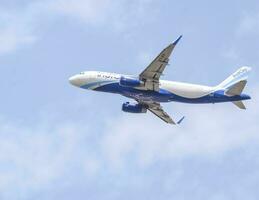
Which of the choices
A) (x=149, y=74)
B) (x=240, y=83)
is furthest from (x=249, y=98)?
(x=149, y=74)

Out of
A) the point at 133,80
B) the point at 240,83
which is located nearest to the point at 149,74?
the point at 133,80

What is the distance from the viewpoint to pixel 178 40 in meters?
188

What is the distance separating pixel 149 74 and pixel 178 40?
13367 mm

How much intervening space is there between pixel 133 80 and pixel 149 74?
3077 mm

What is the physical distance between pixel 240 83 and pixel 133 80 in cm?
1916

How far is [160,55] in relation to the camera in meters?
193

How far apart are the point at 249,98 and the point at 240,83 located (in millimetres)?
3126

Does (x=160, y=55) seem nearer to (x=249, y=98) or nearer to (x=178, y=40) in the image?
(x=178, y=40)

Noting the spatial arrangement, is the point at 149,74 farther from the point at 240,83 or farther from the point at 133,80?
the point at 240,83

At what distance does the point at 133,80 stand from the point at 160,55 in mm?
9574

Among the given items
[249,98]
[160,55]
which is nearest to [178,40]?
[160,55]

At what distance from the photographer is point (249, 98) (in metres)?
199

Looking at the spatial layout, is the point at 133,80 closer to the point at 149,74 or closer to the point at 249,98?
the point at 149,74

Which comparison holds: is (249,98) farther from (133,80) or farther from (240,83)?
(133,80)
